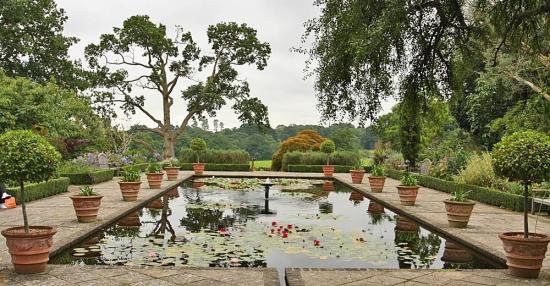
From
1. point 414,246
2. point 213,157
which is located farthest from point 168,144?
point 414,246

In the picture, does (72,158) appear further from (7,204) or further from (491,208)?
(491,208)

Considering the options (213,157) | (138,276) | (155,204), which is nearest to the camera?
(138,276)

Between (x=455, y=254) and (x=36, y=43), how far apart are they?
96.2 feet

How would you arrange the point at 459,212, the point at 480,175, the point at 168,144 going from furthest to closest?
the point at 168,144
the point at 480,175
the point at 459,212

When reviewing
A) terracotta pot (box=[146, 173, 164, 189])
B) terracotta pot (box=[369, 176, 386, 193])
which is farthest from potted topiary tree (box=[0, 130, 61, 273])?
terracotta pot (box=[369, 176, 386, 193])

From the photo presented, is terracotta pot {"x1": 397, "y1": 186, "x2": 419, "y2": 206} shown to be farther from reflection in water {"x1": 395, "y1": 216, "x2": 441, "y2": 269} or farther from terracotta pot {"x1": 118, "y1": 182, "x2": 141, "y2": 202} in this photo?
terracotta pot {"x1": 118, "y1": 182, "x2": 141, "y2": 202}

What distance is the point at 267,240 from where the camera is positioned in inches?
311

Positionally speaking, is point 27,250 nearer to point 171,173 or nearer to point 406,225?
point 406,225

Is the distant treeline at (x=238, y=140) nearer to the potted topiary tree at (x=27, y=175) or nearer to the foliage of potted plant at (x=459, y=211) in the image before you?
the foliage of potted plant at (x=459, y=211)

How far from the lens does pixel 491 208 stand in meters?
12.1

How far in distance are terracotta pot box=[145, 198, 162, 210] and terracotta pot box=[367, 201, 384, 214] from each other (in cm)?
535

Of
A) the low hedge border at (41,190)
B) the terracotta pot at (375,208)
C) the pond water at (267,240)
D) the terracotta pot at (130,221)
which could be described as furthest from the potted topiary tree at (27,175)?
the terracotta pot at (375,208)

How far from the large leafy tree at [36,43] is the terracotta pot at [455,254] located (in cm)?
2690

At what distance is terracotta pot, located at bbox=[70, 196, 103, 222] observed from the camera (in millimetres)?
8758
